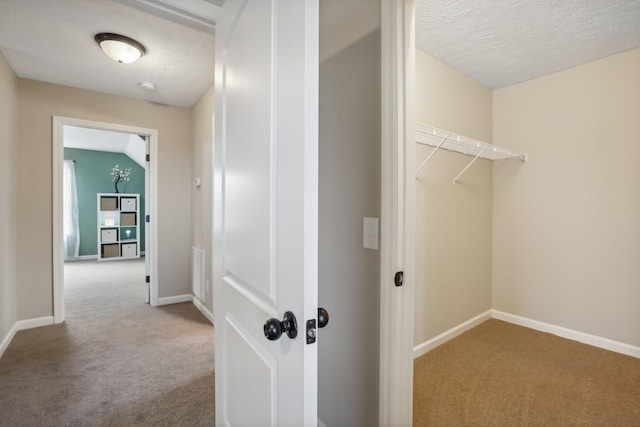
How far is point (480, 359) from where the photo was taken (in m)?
2.27

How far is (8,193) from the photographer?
2496 millimetres

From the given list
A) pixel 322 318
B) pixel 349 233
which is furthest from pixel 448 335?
pixel 322 318

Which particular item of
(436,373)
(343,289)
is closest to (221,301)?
(343,289)

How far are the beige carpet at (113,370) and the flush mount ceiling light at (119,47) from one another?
7.46 ft

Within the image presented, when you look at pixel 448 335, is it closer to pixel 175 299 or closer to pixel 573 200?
pixel 573 200

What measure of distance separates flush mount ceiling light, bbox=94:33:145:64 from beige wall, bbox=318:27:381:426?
1568 mm

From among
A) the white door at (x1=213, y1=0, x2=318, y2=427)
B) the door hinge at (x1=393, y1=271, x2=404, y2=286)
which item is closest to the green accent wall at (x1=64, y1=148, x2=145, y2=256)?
the white door at (x1=213, y1=0, x2=318, y2=427)

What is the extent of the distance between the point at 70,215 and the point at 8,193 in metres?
4.69

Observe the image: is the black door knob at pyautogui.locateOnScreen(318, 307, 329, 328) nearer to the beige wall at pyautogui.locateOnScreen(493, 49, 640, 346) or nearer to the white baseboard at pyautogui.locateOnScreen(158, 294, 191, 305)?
the beige wall at pyautogui.locateOnScreen(493, 49, 640, 346)

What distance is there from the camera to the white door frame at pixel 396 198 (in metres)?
1.15

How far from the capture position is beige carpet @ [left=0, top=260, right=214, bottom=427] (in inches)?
65.9

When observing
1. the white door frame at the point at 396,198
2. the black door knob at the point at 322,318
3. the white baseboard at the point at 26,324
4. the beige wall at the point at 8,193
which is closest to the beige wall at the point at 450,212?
the white door frame at the point at 396,198

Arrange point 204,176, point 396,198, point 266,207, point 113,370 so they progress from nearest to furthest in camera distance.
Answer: point 266,207, point 396,198, point 113,370, point 204,176

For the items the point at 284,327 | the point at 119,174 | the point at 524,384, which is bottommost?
the point at 524,384
